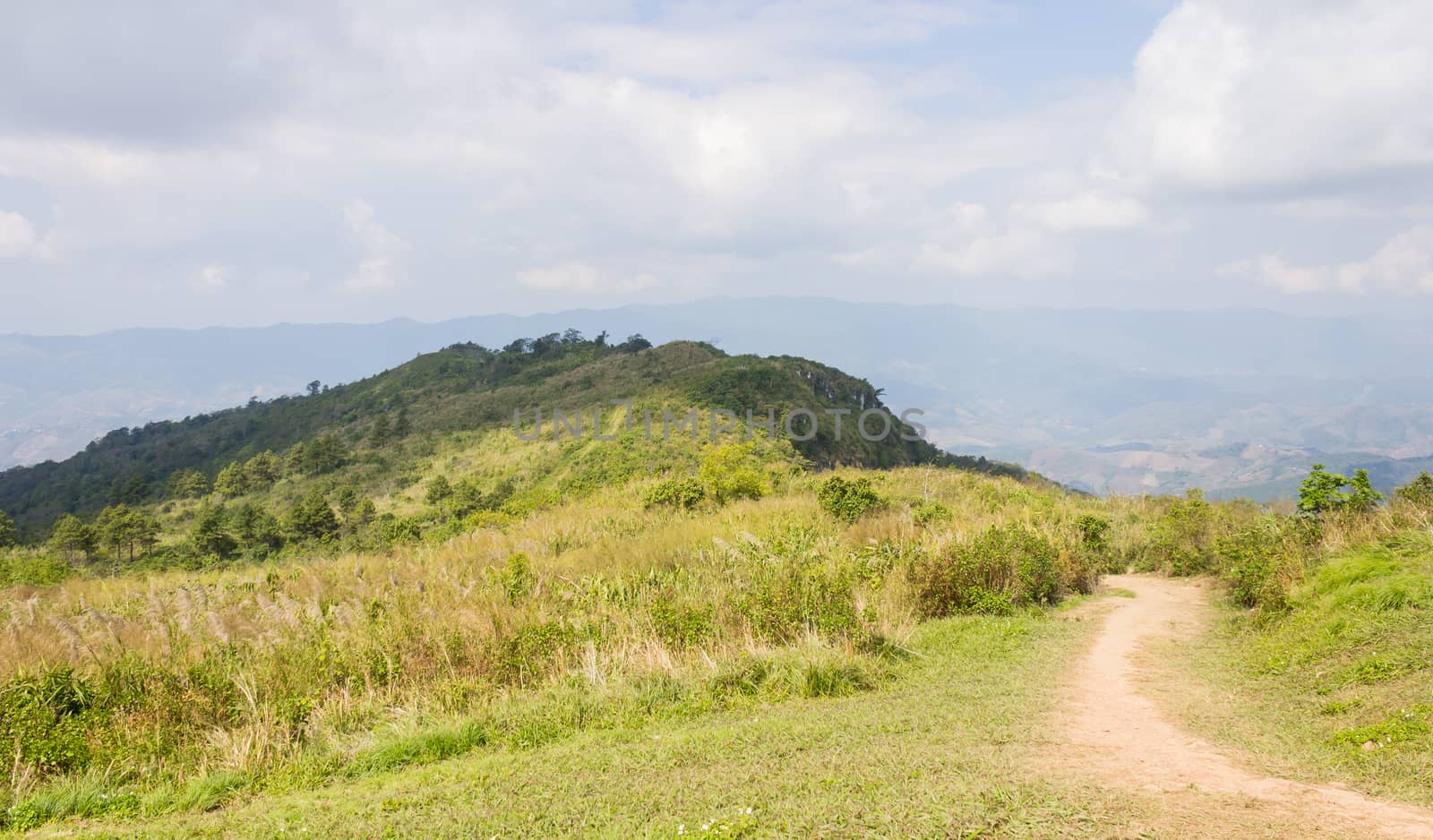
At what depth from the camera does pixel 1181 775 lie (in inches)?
175

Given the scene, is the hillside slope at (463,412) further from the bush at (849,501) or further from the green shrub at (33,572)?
the green shrub at (33,572)

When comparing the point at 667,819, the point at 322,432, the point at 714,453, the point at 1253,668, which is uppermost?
the point at 322,432

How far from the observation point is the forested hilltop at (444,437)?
1719 inches

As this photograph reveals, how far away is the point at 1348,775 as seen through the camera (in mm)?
4195

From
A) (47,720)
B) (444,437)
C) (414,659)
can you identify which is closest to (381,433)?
(444,437)

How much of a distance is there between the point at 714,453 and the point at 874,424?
3620cm

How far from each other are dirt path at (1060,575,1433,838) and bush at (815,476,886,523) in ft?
22.7

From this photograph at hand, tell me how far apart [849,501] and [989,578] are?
503 centimetres

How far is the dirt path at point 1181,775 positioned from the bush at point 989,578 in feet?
6.29

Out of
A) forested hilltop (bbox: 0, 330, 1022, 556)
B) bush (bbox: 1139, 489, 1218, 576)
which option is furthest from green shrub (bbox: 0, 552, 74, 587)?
bush (bbox: 1139, 489, 1218, 576)

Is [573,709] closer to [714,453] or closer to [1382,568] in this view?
[1382,568]

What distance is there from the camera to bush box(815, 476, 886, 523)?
14.7m

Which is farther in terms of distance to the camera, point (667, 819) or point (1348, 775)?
point (1348, 775)

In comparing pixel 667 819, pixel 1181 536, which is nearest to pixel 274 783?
pixel 667 819
